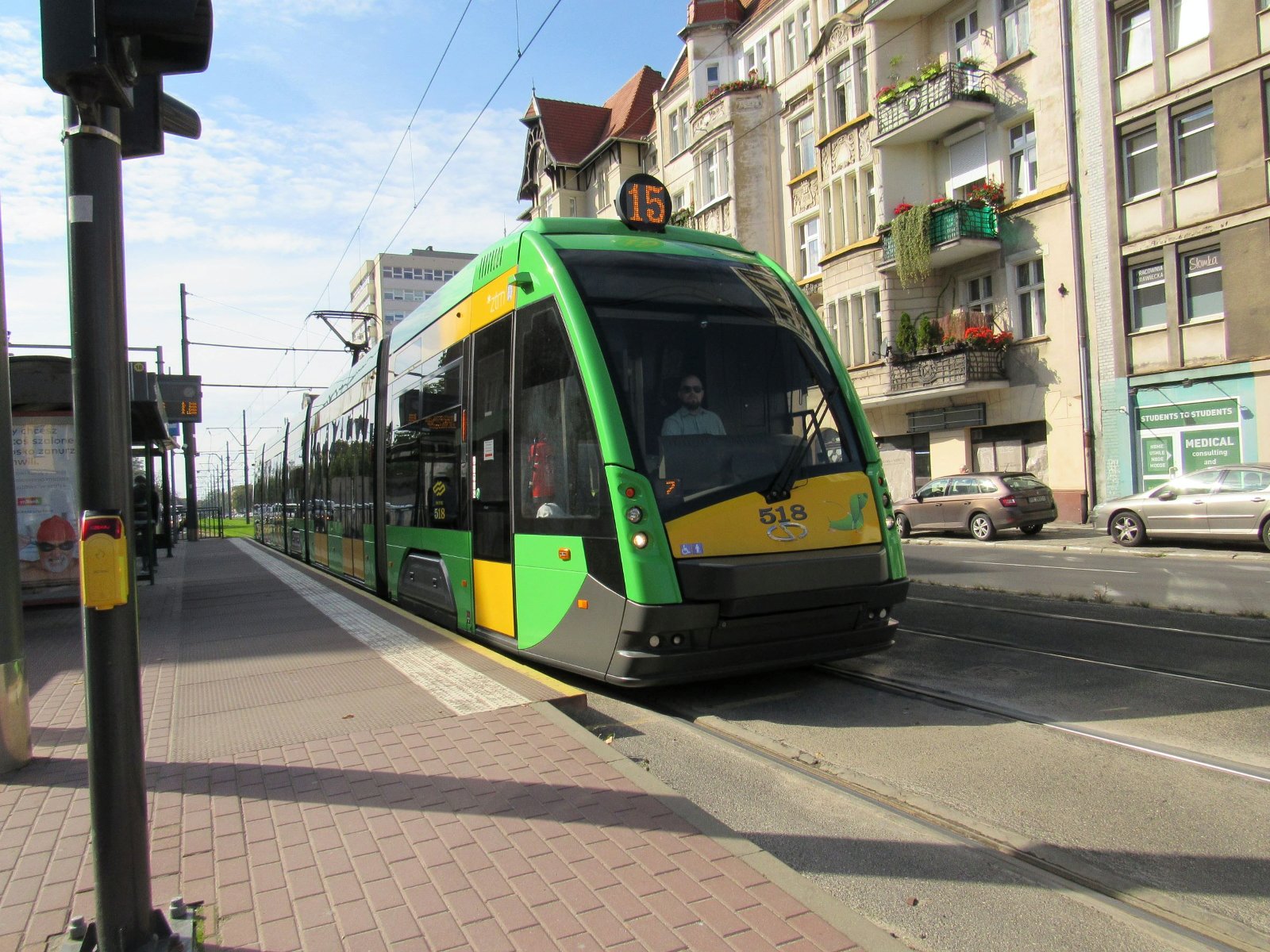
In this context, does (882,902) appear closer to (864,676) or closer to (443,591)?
(864,676)

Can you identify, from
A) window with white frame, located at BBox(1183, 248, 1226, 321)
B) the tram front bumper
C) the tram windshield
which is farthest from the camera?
window with white frame, located at BBox(1183, 248, 1226, 321)

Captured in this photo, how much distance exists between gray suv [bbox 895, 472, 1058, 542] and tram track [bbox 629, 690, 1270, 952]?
16.1m

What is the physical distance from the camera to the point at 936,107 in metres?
24.8

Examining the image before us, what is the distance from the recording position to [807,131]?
3191 centimetres

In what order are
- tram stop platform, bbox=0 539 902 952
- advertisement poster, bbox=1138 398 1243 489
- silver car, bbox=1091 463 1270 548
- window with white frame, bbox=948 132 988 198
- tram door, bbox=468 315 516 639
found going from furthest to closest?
1. window with white frame, bbox=948 132 988 198
2. advertisement poster, bbox=1138 398 1243 489
3. silver car, bbox=1091 463 1270 548
4. tram door, bbox=468 315 516 639
5. tram stop platform, bbox=0 539 902 952

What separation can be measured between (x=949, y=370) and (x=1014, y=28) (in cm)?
894

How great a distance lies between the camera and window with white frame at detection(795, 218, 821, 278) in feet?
105

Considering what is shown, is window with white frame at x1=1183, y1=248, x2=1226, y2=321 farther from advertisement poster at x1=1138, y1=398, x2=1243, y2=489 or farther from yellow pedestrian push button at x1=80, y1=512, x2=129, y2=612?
yellow pedestrian push button at x1=80, y1=512, x2=129, y2=612

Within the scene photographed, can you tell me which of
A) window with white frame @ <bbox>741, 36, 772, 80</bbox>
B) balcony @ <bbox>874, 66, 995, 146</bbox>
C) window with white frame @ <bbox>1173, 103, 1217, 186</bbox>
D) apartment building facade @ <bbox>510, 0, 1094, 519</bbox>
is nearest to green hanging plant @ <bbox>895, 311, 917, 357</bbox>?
apartment building facade @ <bbox>510, 0, 1094, 519</bbox>

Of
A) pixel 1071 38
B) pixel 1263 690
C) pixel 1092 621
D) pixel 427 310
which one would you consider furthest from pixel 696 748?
pixel 1071 38

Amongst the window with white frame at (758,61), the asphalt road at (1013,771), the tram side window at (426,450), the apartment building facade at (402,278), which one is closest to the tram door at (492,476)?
the tram side window at (426,450)

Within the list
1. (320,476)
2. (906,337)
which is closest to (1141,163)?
(906,337)

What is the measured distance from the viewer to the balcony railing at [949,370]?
2434cm

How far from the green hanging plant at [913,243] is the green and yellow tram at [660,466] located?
19758 millimetres
